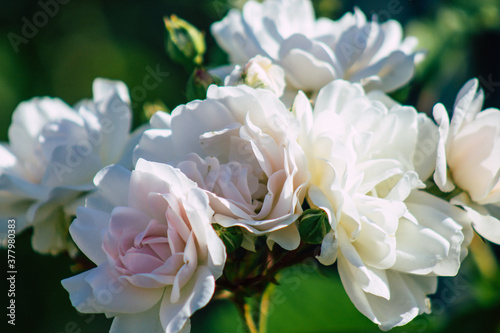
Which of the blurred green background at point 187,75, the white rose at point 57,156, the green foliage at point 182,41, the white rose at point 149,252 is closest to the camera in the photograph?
the white rose at point 149,252

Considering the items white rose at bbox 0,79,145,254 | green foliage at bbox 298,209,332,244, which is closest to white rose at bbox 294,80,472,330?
green foliage at bbox 298,209,332,244

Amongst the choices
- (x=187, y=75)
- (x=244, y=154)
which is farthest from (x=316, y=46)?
(x=187, y=75)

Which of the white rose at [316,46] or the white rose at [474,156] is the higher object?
the white rose at [316,46]

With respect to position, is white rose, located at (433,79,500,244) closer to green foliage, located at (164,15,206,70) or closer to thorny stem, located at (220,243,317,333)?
thorny stem, located at (220,243,317,333)

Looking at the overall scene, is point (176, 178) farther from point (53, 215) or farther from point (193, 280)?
point (53, 215)

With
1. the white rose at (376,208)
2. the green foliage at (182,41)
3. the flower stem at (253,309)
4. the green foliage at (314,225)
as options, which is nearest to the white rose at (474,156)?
the white rose at (376,208)

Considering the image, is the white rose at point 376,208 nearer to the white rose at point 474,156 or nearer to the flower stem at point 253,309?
the white rose at point 474,156

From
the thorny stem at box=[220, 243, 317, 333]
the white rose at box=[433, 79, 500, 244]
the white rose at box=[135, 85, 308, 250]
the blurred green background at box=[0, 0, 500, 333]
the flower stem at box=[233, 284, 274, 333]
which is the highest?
the white rose at box=[135, 85, 308, 250]

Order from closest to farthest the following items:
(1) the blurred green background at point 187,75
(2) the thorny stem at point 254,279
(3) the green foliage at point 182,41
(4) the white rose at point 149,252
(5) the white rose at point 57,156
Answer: (4) the white rose at point 149,252
(2) the thorny stem at point 254,279
(5) the white rose at point 57,156
(3) the green foliage at point 182,41
(1) the blurred green background at point 187,75
